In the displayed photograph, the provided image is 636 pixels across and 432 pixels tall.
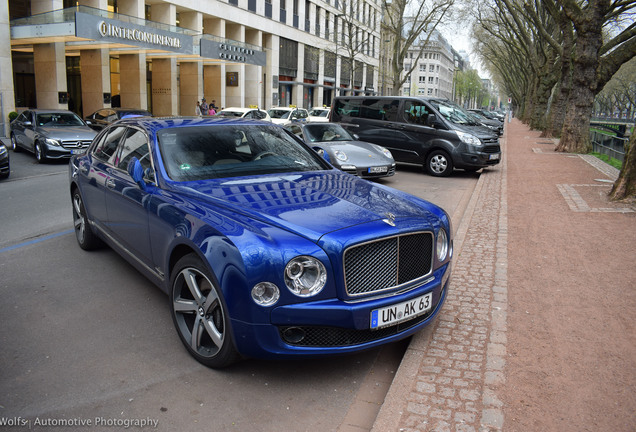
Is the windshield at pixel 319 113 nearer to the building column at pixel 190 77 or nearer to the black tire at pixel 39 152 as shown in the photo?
the building column at pixel 190 77

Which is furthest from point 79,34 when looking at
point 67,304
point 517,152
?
point 67,304

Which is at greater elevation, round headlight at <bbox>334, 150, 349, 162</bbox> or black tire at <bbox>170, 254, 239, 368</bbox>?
round headlight at <bbox>334, 150, 349, 162</bbox>

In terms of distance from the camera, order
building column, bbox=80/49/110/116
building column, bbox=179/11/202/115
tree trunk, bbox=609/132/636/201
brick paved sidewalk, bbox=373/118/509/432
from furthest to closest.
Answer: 1. building column, bbox=179/11/202/115
2. building column, bbox=80/49/110/116
3. tree trunk, bbox=609/132/636/201
4. brick paved sidewalk, bbox=373/118/509/432

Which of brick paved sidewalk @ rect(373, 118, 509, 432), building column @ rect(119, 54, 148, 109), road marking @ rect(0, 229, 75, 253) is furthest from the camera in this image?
building column @ rect(119, 54, 148, 109)

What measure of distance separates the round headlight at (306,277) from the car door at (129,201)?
1663mm

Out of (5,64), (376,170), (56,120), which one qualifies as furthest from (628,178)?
(5,64)

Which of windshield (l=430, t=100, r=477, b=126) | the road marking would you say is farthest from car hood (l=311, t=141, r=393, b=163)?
the road marking

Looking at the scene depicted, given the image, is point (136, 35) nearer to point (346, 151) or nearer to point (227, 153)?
point (346, 151)

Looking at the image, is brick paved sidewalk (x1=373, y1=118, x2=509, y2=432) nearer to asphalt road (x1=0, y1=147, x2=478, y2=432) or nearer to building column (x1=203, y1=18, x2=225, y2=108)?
asphalt road (x1=0, y1=147, x2=478, y2=432)

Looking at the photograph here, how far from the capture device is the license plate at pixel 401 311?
3.31 meters

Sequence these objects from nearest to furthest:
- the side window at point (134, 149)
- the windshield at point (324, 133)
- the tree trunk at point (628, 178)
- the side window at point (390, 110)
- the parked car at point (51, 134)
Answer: the side window at point (134, 149), the tree trunk at point (628, 178), the windshield at point (324, 133), the side window at point (390, 110), the parked car at point (51, 134)

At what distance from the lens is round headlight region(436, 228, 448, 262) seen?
385cm

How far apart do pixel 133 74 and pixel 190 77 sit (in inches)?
231

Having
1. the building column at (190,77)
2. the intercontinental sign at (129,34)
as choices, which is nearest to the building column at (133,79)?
the intercontinental sign at (129,34)
